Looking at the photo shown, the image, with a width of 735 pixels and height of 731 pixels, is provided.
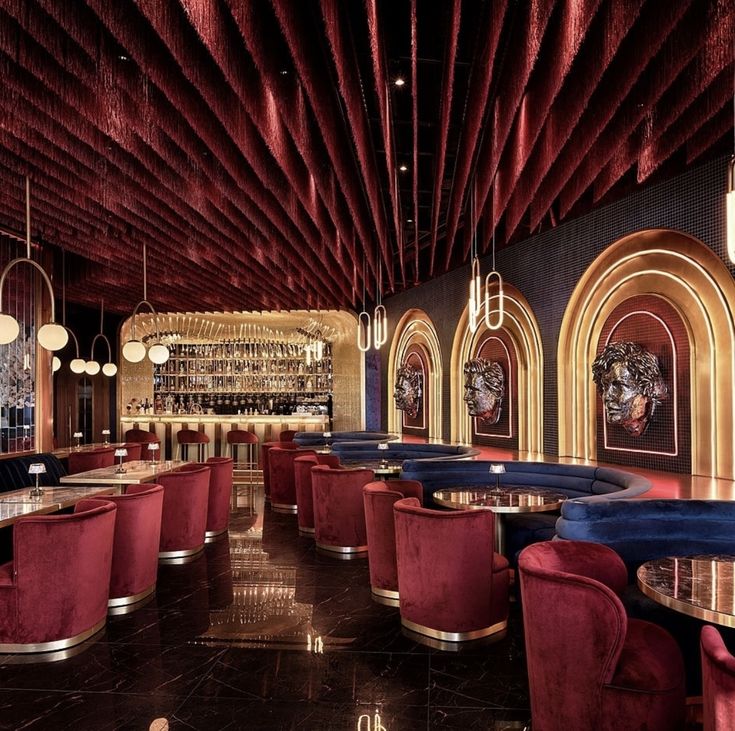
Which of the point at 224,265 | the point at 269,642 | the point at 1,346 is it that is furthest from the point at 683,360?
the point at 1,346

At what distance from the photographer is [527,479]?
5.97 m

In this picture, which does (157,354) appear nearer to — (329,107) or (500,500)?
(329,107)

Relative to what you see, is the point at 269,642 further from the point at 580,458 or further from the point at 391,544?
the point at 580,458

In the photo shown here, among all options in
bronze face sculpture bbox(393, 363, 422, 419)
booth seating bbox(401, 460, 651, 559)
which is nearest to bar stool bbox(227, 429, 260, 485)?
bronze face sculpture bbox(393, 363, 422, 419)

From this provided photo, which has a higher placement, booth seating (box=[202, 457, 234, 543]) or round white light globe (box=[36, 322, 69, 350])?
round white light globe (box=[36, 322, 69, 350])

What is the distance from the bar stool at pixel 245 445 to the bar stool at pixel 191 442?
53cm

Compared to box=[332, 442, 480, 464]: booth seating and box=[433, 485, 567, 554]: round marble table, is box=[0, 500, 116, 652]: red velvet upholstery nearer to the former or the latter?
box=[433, 485, 567, 554]: round marble table

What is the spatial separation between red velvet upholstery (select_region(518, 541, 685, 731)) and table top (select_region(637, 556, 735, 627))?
21 cm

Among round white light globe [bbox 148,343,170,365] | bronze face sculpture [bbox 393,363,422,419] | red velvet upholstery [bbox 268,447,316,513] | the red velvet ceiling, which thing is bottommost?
red velvet upholstery [bbox 268,447,316,513]

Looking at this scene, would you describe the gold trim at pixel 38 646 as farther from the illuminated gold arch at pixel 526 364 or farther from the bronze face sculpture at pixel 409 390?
the bronze face sculpture at pixel 409 390

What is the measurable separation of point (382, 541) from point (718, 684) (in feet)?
10.0

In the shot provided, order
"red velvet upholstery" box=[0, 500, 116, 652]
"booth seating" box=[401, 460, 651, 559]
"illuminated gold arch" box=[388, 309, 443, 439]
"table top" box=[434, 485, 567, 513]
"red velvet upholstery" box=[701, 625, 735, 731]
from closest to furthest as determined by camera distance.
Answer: "red velvet upholstery" box=[701, 625, 735, 731], "red velvet upholstery" box=[0, 500, 116, 652], "table top" box=[434, 485, 567, 513], "booth seating" box=[401, 460, 651, 559], "illuminated gold arch" box=[388, 309, 443, 439]

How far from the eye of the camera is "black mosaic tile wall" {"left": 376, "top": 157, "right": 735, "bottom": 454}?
501 cm

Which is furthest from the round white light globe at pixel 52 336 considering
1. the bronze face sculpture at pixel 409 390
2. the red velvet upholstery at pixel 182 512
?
the bronze face sculpture at pixel 409 390
